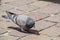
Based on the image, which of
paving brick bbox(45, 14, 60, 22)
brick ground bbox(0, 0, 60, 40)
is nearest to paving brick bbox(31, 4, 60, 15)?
brick ground bbox(0, 0, 60, 40)

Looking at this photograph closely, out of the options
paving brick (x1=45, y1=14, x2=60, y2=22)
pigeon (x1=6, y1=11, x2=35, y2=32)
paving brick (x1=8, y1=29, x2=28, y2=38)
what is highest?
pigeon (x1=6, y1=11, x2=35, y2=32)

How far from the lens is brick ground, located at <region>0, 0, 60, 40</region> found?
14.2 ft

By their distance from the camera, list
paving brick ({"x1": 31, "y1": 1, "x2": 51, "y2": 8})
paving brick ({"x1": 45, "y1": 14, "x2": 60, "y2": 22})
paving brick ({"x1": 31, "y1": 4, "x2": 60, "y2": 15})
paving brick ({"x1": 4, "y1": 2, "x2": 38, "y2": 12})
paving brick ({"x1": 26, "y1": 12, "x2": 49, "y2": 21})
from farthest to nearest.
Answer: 1. paving brick ({"x1": 31, "y1": 1, "x2": 51, "y2": 8})
2. paving brick ({"x1": 4, "y1": 2, "x2": 38, "y2": 12})
3. paving brick ({"x1": 31, "y1": 4, "x2": 60, "y2": 15})
4. paving brick ({"x1": 26, "y1": 12, "x2": 49, "y2": 21})
5. paving brick ({"x1": 45, "y1": 14, "x2": 60, "y2": 22})

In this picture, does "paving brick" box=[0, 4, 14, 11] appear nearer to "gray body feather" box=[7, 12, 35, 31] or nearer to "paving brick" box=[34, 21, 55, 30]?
"paving brick" box=[34, 21, 55, 30]

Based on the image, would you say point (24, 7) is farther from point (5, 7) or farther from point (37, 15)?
point (37, 15)

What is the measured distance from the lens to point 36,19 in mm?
5219

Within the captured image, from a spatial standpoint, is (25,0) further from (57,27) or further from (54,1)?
(57,27)

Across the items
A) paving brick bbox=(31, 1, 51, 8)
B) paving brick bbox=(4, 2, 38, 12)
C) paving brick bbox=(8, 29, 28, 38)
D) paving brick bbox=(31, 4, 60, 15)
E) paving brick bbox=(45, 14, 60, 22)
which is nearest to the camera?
paving brick bbox=(8, 29, 28, 38)

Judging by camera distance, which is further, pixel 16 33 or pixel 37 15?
pixel 37 15

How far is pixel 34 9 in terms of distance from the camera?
5977mm

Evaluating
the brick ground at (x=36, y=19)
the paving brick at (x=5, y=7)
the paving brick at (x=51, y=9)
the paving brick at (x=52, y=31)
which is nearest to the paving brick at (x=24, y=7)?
the brick ground at (x=36, y=19)

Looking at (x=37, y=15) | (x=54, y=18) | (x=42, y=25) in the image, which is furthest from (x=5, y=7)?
(x=42, y=25)

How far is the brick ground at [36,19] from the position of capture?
432 centimetres

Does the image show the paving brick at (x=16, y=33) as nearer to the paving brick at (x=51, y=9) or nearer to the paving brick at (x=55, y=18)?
the paving brick at (x=55, y=18)
